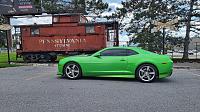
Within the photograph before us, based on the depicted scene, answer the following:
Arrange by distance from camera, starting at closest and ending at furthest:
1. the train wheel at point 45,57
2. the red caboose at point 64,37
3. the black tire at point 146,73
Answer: the black tire at point 146,73 → the red caboose at point 64,37 → the train wheel at point 45,57

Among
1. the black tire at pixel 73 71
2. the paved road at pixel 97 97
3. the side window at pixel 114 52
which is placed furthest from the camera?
the black tire at pixel 73 71

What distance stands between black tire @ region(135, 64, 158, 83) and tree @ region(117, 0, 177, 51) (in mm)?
20499

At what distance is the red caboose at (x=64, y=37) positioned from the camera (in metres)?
22.5

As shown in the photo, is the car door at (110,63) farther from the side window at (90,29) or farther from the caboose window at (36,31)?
the caboose window at (36,31)

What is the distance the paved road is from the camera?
268 inches

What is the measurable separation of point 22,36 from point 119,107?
57.7 ft

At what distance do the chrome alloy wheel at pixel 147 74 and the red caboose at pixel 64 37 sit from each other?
36.9 feet

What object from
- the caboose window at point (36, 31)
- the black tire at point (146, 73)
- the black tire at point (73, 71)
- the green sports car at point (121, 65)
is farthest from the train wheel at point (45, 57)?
the black tire at point (146, 73)

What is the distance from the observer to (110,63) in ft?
37.8

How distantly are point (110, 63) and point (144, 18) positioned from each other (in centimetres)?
2287

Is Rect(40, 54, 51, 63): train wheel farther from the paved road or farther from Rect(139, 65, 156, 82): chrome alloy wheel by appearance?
Rect(139, 65, 156, 82): chrome alloy wheel

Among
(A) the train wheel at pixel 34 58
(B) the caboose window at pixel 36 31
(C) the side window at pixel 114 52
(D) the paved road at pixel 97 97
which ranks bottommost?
(D) the paved road at pixel 97 97

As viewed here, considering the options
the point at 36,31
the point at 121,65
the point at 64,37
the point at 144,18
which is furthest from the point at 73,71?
the point at 144,18

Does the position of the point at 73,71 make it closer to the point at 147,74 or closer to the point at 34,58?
the point at 147,74
